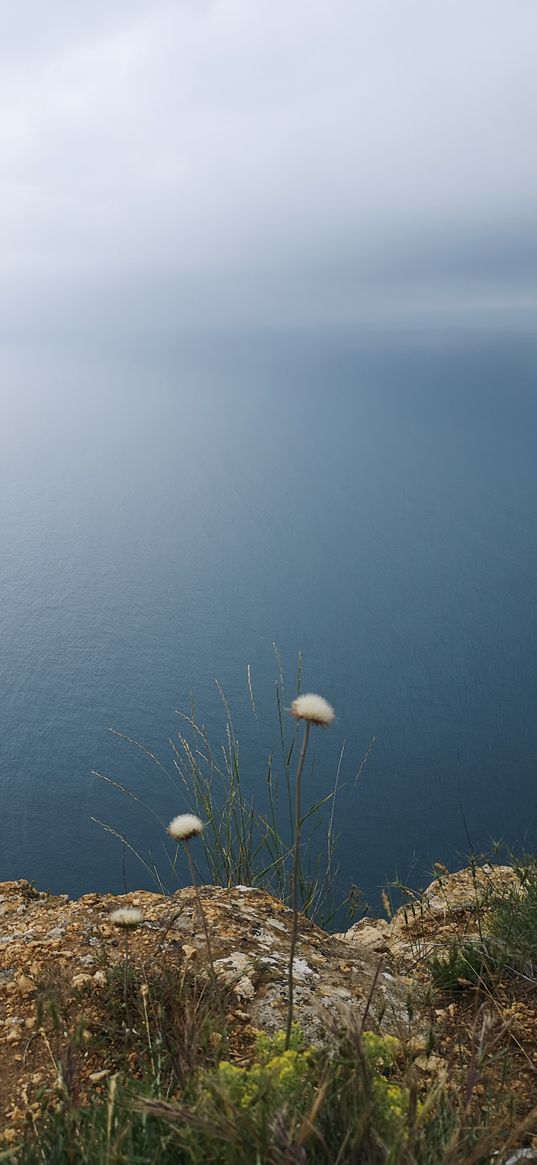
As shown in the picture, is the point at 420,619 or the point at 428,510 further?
the point at 428,510

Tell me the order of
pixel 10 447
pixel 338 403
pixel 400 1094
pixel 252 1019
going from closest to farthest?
1. pixel 400 1094
2. pixel 252 1019
3. pixel 10 447
4. pixel 338 403

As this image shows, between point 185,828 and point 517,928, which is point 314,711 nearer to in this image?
point 185,828

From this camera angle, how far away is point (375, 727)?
20484 millimetres

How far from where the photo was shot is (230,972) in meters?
2.25

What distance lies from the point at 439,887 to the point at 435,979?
4.16 feet

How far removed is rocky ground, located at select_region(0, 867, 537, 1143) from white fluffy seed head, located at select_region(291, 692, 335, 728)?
2.05 ft

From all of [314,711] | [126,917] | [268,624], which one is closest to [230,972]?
[126,917]

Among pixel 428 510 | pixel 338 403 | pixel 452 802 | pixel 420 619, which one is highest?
pixel 338 403

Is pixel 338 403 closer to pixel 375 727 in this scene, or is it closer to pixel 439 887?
pixel 375 727

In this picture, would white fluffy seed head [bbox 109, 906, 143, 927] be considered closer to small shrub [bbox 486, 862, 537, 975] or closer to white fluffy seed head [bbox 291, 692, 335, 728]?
white fluffy seed head [bbox 291, 692, 335, 728]

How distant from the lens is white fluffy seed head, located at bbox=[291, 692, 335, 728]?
→ 4.89ft

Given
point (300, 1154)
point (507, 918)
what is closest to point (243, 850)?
point (507, 918)

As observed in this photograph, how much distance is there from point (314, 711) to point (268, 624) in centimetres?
2343

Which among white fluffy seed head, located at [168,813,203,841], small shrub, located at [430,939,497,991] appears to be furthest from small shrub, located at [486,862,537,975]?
white fluffy seed head, located at [168,813,203,841]
